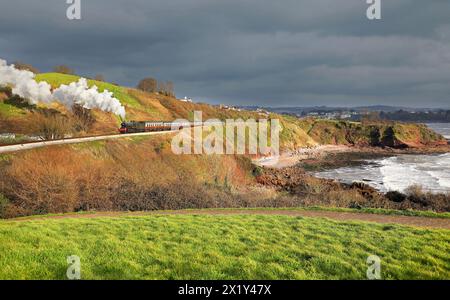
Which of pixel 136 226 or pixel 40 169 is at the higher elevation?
pixel 40 169

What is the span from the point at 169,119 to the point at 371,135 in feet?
253

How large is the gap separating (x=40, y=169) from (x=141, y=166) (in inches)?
510

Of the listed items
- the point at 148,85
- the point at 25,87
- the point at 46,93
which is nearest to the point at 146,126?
the point at 46,93

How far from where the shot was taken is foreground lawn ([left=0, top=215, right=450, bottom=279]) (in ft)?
28.1

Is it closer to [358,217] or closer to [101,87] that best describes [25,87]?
[101,87]

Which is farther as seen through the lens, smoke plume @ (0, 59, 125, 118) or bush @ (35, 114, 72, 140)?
smoke plume @ (0, 59, 125, 118)

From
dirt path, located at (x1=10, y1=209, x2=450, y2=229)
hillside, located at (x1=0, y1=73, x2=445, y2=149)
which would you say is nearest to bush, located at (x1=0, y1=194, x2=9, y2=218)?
dirt path, located at (x1=10, y1=209, x2=450, y2=229)

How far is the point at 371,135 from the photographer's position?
130 m

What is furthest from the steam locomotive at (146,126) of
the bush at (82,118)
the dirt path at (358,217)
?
the dirt path at (358,217)

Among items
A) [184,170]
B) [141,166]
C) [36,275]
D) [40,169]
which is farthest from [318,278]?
[184,170]

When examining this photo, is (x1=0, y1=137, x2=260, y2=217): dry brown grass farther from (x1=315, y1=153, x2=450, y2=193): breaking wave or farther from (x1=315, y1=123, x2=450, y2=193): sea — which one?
(x1=315, y1=153, x2=450, y2=193): breaking wave

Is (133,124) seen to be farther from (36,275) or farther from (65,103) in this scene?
(36,275)

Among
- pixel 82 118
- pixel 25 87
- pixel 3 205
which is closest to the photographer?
pixel 3 205
